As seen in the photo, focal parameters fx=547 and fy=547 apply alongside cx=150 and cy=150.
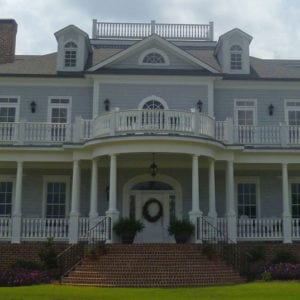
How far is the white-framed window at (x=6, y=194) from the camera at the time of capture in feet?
80.6

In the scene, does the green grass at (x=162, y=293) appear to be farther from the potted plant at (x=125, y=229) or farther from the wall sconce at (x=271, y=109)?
the wall sconce at (x=271, y=109)

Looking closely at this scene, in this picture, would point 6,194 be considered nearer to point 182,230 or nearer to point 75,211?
point 75,211

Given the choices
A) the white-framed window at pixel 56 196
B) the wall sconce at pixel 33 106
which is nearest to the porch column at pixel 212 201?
the white-framed window at pixel 56 196

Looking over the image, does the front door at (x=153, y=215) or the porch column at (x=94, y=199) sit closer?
the porch column at (x=94, y=199)

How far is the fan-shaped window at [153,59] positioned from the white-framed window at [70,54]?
11.4ft

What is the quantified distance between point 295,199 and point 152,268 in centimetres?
1011

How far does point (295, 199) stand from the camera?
25016mm

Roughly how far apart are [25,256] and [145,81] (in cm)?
960

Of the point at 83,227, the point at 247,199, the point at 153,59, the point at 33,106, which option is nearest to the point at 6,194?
the point at 33,106

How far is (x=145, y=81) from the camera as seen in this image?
82.2 ft

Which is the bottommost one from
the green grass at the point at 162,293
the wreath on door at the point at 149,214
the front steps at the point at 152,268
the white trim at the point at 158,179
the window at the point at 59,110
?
the green grass at the point at 162,293

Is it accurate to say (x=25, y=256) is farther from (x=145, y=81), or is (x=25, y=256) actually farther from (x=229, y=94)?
(x=229, y=94)

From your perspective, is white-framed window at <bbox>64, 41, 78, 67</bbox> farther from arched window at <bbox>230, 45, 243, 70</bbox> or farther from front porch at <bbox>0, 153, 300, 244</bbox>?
arched window at <bbox>230, 45, 243, 70</bbox>

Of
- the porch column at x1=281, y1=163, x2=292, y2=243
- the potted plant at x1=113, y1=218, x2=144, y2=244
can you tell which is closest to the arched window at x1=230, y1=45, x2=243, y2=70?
the porch column at x1=281, y1=163, x2=292, y2=243
